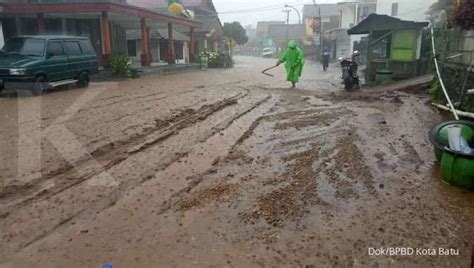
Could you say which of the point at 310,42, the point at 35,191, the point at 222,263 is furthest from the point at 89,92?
the point at 310,42

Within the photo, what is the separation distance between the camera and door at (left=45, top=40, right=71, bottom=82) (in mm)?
12203

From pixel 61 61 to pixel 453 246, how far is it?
40.1 feet

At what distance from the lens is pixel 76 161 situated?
559 centimetres

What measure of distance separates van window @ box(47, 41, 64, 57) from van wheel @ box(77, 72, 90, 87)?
126 cm

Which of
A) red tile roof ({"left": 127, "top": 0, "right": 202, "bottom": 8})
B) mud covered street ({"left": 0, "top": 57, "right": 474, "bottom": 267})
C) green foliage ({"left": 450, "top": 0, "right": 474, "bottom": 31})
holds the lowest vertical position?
mud covered street ({"left": 0, "top": 57, "right": 474, "bottom": 267})

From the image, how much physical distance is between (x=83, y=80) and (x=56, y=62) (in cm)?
176

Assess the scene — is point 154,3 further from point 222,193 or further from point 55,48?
point 222,193

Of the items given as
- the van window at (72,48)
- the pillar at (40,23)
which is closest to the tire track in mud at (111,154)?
the van window at (72,48)

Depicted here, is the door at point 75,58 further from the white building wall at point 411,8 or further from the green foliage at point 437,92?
the white building wall at point 411,8

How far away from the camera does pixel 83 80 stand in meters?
14.2

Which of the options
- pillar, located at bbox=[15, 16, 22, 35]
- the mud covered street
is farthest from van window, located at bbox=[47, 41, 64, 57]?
pillar, located at bbox=[15, 16, 22, 35]

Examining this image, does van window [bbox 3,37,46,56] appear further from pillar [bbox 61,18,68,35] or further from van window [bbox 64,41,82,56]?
pillar [bbox 61,18,68,35]

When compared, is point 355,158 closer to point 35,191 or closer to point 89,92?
point 35,191

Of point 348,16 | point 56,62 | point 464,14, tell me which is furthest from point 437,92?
point 348,16
